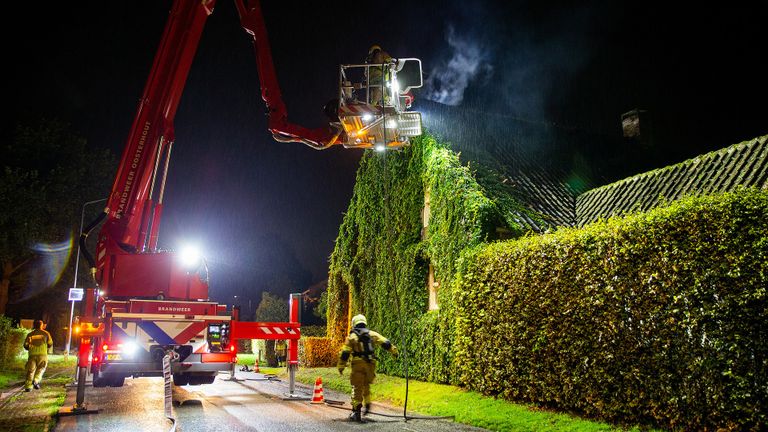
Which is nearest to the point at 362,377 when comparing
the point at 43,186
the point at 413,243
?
the point at 413,243

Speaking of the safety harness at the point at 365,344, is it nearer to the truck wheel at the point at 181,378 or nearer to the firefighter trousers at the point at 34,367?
the truck wheel at the point at 181,378

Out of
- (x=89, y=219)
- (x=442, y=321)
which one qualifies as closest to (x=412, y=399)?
(x=442, y=321)

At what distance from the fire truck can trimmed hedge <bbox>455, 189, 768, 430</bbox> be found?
424 cm

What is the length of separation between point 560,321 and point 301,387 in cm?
857

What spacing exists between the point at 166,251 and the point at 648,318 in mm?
9423

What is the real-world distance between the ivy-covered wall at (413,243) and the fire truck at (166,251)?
5.64ft

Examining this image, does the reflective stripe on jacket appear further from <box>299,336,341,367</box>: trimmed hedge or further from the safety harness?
<box>299,336,341,367</box>: trimmed hedge

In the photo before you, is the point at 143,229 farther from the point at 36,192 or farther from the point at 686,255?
the point at 36,192

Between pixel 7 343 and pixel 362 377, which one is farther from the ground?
pixel 7 343

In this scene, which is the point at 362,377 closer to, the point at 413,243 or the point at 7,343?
the point at 413,243

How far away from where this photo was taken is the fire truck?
10695 mm

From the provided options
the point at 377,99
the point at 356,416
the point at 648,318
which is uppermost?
the point at 377,99

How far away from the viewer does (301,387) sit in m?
15.3

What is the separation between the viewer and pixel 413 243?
1723cm
